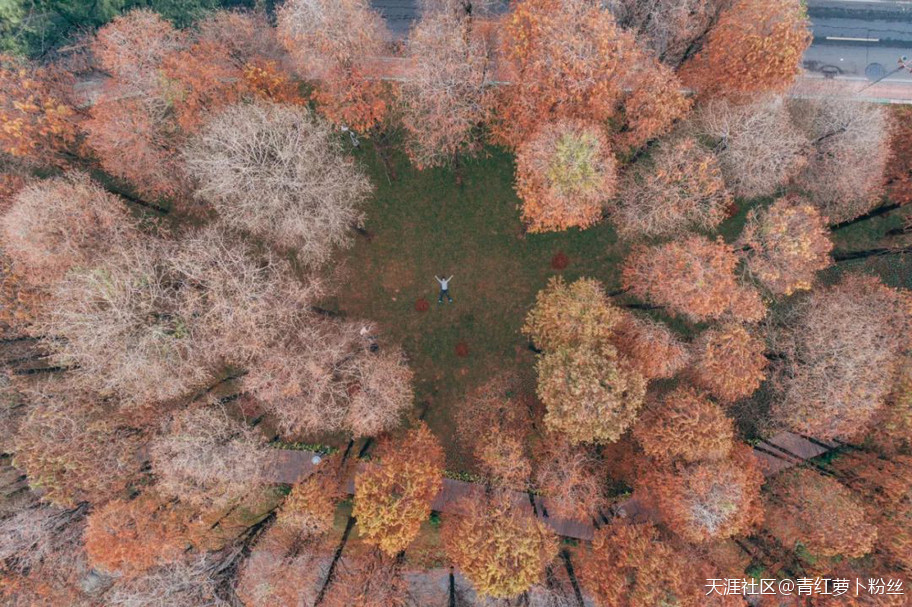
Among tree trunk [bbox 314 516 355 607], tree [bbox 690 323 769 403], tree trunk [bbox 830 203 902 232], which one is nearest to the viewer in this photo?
tree [bbox 690 323 769 403]

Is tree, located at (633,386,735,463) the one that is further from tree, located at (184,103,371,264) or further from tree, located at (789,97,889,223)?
tree, located at (184,103,371,264)

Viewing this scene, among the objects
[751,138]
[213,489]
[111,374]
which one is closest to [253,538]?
[213,489]

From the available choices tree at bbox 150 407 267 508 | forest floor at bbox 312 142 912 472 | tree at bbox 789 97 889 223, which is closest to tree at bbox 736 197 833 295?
tree at bbox 789 97 889 223

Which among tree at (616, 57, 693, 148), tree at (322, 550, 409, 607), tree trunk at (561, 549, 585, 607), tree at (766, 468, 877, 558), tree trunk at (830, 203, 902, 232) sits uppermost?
tree at (616, 57, 693, 148)

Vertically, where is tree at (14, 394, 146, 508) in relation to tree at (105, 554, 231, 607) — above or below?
above

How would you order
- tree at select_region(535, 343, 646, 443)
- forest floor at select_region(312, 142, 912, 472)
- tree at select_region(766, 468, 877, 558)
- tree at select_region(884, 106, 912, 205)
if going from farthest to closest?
forest floor at select_region(312, 142, 912, 472), tree at select_region(884, 106, 912, 205), tree at select_region(766, 468, 877, 558), tree at select_region(535, 343, 646, 443)

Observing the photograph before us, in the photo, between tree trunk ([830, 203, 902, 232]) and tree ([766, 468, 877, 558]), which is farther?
tree trunk ([830, 203, 902, 232])

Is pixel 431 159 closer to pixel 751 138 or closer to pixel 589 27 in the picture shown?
pixel 589 27

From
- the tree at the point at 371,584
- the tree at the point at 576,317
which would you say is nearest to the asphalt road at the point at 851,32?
the tree at the point at 576,317
